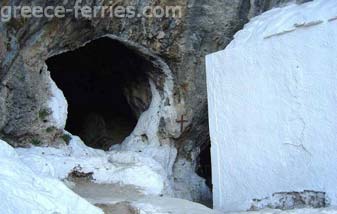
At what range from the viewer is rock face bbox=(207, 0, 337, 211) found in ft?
16.9

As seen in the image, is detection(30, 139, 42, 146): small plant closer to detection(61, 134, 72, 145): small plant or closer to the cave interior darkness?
detection(61, 134, 72, 145): small plant

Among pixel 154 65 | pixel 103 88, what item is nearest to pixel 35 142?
pixel 154 65

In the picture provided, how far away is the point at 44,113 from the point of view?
7250mm

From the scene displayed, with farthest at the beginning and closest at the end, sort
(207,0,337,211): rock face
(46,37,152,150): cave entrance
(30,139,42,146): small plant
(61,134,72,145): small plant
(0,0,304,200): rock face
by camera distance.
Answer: (46,37,152,150): cave entrance, (61,134,72,145): small plant, (30,139,42,146): small plant, (0,0,304,200): rock face, (207,0,337,211): rock face

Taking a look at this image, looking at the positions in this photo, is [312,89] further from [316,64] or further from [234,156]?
[234,156]

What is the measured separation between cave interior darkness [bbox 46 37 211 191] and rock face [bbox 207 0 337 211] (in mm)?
3094

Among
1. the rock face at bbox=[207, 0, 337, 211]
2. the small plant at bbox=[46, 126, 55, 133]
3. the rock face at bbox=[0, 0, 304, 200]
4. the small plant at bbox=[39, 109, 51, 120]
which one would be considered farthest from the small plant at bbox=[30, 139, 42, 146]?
the rock face at bbox=[207, 0, 337, 211]

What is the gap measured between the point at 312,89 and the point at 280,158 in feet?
3.09

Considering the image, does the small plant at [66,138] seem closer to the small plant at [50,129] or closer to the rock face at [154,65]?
the rock face at [154,65]

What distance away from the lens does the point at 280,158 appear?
5.61 metres

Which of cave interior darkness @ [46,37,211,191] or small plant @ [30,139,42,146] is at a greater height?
cave interior darkness @ [46,37,211,191]

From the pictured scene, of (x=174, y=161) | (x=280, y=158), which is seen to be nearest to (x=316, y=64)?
(x=280, y=158)

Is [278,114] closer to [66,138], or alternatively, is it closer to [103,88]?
[66,138]

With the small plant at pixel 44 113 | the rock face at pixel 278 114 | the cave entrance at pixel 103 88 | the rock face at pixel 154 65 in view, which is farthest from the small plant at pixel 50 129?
the rock face at pixel 278 114
